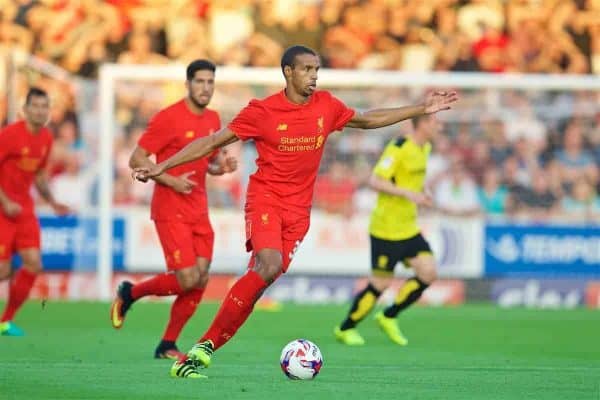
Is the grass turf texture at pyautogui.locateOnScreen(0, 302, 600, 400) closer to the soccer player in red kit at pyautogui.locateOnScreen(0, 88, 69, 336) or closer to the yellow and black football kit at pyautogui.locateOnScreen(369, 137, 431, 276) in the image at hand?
the soccer player in red kit at pyautogui.locateOnScreen(0, 88, 69, 336)

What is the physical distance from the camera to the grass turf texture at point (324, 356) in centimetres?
881

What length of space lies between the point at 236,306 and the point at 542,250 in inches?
461

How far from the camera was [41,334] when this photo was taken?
1416 cm

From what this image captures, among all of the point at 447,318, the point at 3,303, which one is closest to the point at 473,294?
the point at 447,318

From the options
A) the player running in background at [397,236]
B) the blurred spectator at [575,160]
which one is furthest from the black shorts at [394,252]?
the blurred spectator at [575,160]

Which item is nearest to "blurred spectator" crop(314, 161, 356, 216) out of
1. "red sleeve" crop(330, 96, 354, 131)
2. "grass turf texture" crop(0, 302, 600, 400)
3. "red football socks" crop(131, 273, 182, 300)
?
"grass turf texture" crop(0, 302, 600, 400)

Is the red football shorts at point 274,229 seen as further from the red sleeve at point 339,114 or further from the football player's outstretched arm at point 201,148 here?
the red sleeve at point 339,114

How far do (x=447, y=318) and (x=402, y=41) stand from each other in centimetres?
788

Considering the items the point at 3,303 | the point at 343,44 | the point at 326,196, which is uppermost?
the point at 343,44

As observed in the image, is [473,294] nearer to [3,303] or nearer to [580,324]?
[580,324]

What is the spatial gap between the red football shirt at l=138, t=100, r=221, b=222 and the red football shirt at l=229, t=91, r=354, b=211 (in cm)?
187

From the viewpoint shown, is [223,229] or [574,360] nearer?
[574,360]

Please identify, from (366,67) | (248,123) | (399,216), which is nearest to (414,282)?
(399,216)

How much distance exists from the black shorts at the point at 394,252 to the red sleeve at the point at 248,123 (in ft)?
15.3
